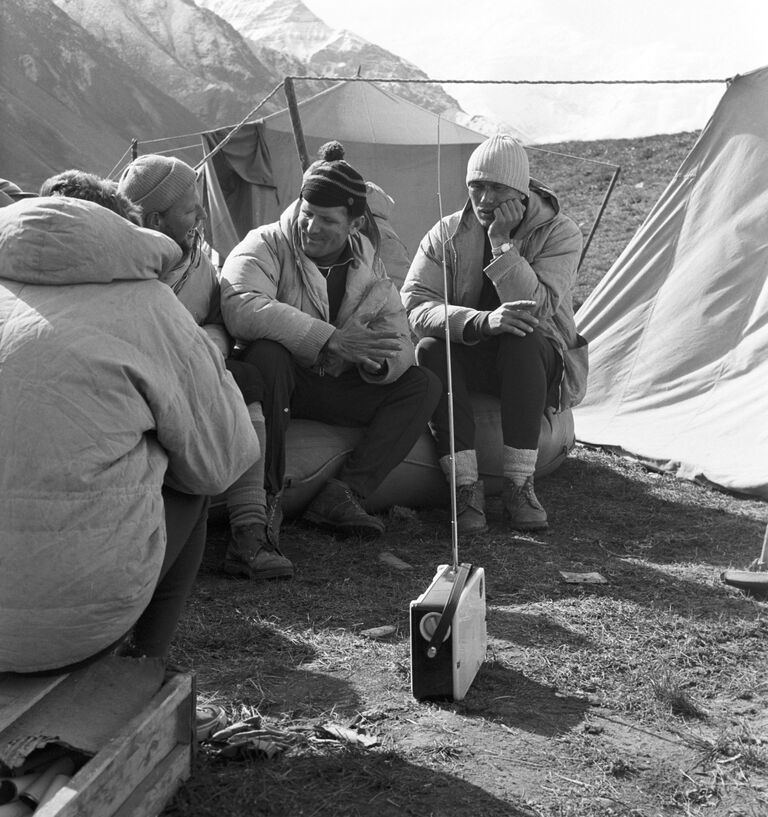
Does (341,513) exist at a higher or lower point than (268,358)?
lower

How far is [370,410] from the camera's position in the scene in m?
4.07

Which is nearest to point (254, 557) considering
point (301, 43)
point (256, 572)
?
point (256, 572)

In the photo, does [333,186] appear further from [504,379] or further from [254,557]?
[254,557]

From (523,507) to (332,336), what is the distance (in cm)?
98

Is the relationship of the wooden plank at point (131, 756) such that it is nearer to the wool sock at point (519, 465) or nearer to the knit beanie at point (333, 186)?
the knit beanie at point (333, 186)

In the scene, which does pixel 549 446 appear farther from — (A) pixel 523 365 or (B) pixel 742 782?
(B) pixel 742 782

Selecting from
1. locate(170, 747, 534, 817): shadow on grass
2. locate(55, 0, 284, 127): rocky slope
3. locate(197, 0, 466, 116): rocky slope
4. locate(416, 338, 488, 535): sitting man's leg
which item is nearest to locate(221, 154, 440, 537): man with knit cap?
locate(416, 338, 488, 535): sitting man's leg

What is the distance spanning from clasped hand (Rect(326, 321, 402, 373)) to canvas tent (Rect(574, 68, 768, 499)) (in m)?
1.89

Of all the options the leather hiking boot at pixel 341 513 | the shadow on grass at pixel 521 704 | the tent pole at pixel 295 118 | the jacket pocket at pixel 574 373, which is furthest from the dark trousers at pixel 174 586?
the tent pole at pixel 295 118

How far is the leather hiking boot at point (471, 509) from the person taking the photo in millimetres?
4043

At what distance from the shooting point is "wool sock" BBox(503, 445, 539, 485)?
416cm

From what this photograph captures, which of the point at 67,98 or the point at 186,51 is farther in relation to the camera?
the point at 186,51

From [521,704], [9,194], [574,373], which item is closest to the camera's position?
[521,704]

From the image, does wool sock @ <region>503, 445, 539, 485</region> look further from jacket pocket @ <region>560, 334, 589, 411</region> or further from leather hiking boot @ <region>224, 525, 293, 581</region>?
leather hiking boot @ <region>224, 525, 293, 581</region>
